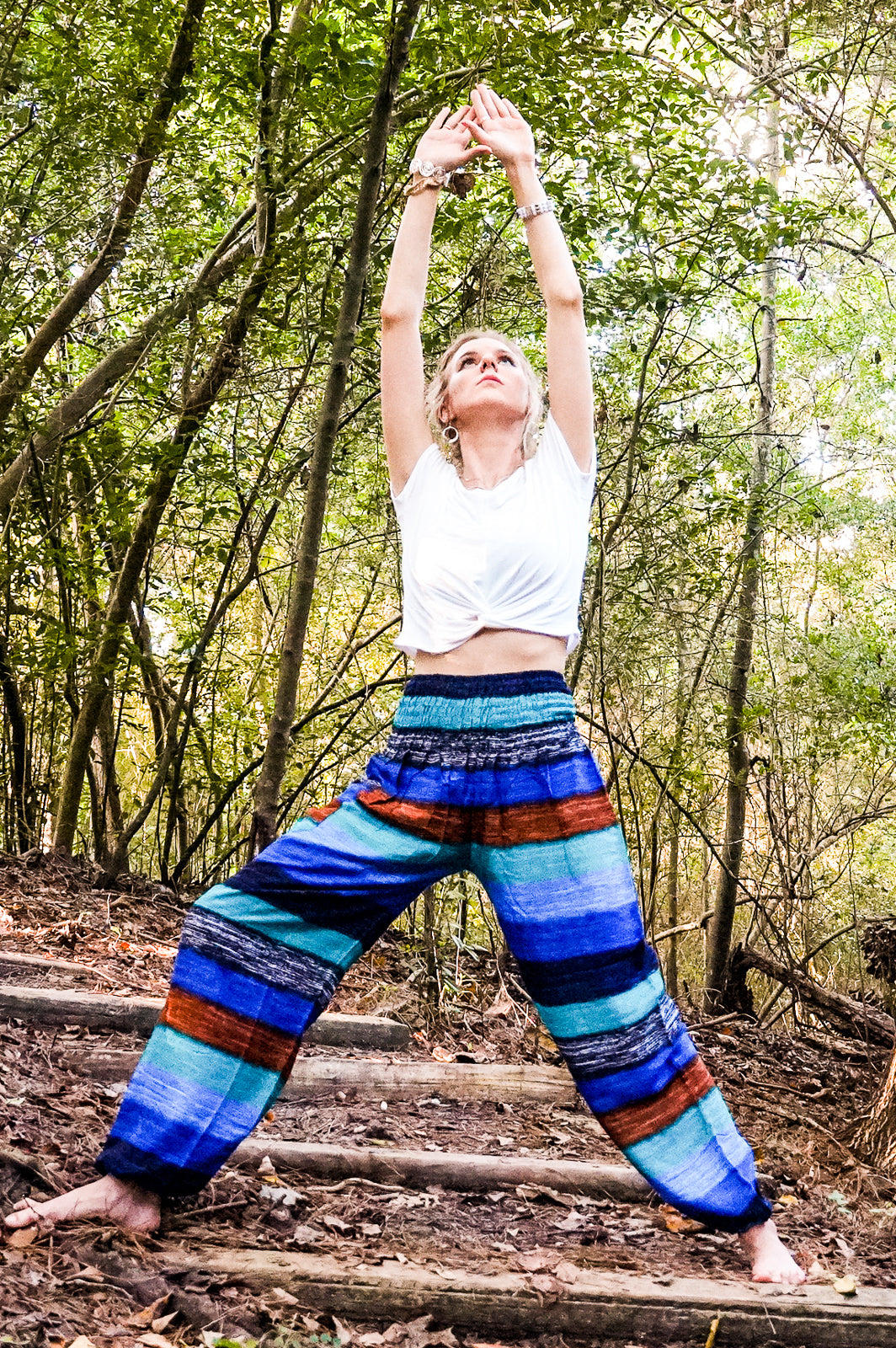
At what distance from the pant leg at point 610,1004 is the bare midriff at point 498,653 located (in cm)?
23

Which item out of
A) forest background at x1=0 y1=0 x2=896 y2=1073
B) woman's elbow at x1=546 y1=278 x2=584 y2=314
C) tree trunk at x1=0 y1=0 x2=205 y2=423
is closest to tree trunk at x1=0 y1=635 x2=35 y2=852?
forest background at x1=0 y1=0 x2=896 y2=1073

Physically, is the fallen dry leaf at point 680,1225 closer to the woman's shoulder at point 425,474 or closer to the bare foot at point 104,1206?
the bare foot at point 104,1206

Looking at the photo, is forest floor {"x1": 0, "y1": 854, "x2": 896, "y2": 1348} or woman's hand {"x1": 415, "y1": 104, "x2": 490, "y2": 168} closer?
→ forest floor {"x1": 0, "y1": 854, "x2": 896, "y2": 1348}

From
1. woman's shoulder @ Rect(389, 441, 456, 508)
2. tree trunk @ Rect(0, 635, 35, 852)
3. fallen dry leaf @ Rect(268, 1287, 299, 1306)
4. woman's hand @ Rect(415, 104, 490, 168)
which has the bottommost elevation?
fallen dry leaf @ Rect(268, 1287, 299, 1306)

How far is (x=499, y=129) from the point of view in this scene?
239 cm

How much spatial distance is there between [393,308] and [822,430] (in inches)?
270

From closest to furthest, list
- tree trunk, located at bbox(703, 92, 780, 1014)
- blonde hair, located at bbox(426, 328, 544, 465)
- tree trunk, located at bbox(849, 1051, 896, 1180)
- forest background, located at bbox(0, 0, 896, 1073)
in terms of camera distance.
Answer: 1. blonde hair, located at bbox(426, 328, 544, 465)
2. tree trunk, located at bbox(849, 1051, 896, 1180)
3. forest background, located at bbox(0, 0, 896, 1073)
4. tree trunk, located at bbox(703, 92, 780, 1014)

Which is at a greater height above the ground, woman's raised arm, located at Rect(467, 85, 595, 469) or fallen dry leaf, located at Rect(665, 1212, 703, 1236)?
woman's raised arm, located at Rect(467, 85, 595, 469)

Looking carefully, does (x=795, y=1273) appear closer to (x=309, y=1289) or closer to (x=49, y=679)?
(x=309, y=1289)

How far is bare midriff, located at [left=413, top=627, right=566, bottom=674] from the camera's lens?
2.21 metres

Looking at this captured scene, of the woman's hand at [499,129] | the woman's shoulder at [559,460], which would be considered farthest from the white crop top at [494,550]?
the woman's hand at [499,129]

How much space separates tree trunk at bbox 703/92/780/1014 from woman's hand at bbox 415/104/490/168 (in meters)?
3.63

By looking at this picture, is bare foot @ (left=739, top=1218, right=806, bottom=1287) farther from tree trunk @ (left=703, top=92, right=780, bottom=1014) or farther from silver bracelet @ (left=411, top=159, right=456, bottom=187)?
tree trunk @ (left=703, top=92, right=780, bottom=1014)

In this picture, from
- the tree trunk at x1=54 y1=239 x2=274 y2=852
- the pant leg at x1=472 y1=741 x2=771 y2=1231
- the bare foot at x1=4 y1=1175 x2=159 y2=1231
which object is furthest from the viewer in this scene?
the tree trunk at x1=54 y1=239 x2=274 y2=852
